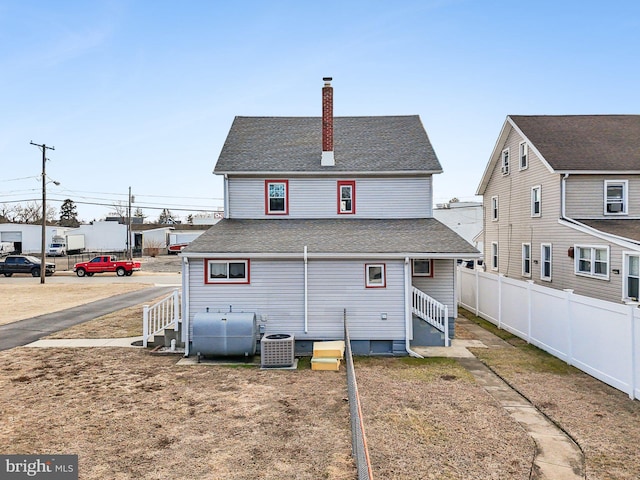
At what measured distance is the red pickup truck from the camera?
39.2 metres

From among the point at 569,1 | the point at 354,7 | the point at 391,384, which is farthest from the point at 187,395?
the point at 569,1

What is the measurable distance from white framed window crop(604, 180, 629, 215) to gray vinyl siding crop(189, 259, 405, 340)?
12473 mm

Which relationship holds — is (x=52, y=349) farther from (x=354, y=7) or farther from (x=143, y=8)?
(x=354, y=7)

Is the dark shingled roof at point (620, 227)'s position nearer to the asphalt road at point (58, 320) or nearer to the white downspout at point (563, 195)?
the white downspout at point (563, 195)

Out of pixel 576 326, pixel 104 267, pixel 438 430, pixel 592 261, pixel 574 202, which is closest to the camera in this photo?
pixel 438 430

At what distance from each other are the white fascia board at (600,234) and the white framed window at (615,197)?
2.14 metres

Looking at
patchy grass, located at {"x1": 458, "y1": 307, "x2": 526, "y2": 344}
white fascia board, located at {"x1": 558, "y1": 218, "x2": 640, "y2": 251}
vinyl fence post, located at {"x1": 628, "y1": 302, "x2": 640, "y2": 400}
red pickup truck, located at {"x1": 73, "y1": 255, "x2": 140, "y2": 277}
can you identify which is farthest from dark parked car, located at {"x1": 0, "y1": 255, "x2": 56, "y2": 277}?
vinyl fence post, located at {"x1": 628, "y1": 302, "x2": 640, "y2": 400}

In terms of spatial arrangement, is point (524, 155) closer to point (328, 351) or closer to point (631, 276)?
point (631, 276)

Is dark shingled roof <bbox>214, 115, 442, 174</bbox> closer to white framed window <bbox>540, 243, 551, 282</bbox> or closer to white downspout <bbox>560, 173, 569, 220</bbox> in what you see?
white downspout <bbox>560, 173, 569, 220</bbox>

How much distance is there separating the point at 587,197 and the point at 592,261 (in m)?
3.78

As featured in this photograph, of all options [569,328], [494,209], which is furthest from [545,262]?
[569,328]

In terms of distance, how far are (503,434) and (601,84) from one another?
23078 mm

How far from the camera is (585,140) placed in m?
20.2

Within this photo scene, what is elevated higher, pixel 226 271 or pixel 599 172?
pixel 599 172
